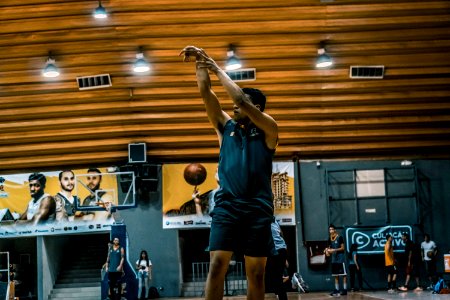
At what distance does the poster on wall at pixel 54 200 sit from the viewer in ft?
67.8

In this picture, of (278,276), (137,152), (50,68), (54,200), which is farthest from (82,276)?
(278,276)

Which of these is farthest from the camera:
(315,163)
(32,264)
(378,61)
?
(32,264)

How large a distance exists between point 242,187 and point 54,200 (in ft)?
57.9

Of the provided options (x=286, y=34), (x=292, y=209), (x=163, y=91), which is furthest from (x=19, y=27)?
(x=292, y=209)

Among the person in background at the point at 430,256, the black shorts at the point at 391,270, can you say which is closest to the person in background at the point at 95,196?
the black shorts at the point at 391,270

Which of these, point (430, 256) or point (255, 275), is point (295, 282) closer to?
point (430, 256)

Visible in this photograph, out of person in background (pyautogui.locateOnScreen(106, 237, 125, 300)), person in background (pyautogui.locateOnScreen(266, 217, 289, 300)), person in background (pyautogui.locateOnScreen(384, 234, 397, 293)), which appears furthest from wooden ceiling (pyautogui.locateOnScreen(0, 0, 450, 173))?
person in background (pyautogui.locateOnScreen(266, 217, 289, 300))

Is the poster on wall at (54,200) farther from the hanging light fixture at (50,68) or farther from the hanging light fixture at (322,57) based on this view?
the hanging light fixture at (322,57)

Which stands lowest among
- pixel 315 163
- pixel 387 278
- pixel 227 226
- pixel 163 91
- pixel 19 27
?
pixel 387 278

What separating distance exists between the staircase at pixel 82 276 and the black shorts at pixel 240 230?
18.0 m

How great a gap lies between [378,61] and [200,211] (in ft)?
23.2

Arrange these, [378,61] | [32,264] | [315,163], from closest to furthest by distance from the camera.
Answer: [378,61] → [315,163] → [32,264]

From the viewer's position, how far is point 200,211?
20.7 meters

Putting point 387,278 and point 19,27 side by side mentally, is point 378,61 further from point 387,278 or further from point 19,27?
point 19,27
